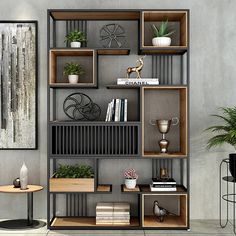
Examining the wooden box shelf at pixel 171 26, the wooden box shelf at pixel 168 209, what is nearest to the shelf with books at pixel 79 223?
the wooden box shelf at pixel 168 209

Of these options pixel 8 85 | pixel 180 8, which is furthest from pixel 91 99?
pixel 180 8

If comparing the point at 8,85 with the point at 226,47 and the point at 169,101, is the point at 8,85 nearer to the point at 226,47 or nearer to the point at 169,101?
the point at 169,101

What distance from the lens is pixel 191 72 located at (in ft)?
15.4

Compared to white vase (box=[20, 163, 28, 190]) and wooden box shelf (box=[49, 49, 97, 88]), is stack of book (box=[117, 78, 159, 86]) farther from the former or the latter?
white vase (box=[20, 163, 28, 190])

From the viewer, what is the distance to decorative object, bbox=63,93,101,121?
4.62m

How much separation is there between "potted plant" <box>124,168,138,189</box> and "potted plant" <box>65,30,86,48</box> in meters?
1.28

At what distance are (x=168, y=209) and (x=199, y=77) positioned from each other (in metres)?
1.35

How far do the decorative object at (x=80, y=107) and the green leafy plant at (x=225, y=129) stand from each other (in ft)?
3.69

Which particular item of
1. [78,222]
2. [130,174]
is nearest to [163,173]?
[130,174]

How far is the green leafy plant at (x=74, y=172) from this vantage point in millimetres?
4383

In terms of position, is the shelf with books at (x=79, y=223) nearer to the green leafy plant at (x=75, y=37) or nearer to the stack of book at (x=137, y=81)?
the stack of book at (x=137, y=81)

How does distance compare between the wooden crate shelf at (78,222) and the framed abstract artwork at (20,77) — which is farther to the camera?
the framed abstract artwork at (20,77)

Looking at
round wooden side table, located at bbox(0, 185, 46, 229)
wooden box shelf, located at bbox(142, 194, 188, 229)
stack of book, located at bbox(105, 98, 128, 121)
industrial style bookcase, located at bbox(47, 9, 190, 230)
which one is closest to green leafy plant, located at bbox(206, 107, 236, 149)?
industrial style bookcase, located at bbox(47, 9, 190, 230)

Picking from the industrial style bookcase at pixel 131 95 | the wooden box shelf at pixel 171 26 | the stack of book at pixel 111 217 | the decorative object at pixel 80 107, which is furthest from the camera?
the decorative object at pixel 80 107
